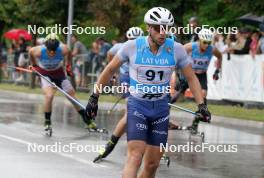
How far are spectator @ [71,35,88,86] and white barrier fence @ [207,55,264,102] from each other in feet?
21.7

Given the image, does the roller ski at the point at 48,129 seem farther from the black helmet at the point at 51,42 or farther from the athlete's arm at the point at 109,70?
the athlete's arm at the point at 109,70

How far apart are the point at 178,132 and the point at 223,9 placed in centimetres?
1858

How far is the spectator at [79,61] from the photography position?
30.5 metres

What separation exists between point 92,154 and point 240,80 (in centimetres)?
1128

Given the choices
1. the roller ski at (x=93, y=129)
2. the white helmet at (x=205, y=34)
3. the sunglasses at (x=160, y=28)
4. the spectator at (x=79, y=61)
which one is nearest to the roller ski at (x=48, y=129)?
the roller ski at (x=93, y=129)

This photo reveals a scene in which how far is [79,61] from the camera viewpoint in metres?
30.9

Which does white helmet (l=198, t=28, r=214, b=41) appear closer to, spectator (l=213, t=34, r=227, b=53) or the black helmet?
the black helmet

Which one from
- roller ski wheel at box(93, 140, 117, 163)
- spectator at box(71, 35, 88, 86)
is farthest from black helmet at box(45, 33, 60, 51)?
spectator at box(71, 35, 88, 86)

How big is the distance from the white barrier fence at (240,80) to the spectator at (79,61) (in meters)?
6.62

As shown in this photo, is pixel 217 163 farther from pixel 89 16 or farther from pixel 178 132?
pixel 89 16

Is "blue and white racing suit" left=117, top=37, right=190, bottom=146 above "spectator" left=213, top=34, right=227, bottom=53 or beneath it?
beneath

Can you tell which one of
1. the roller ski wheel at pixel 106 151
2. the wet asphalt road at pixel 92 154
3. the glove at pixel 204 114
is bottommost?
the wet asphalt road at pixel 92 154

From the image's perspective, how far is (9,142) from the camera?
45.9 ft

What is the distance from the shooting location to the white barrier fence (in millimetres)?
22938
